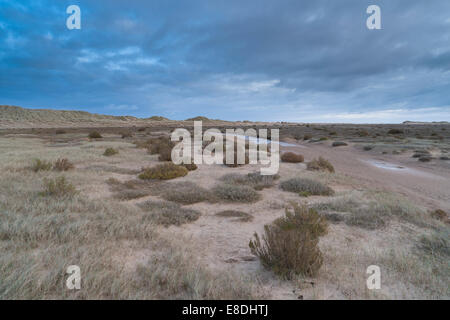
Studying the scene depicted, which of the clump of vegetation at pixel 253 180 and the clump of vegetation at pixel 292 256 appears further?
the clump of vegetation at pixel 253 180

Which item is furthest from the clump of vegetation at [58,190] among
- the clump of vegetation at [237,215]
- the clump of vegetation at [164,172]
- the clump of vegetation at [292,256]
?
the clump of vegetation at [292,256]

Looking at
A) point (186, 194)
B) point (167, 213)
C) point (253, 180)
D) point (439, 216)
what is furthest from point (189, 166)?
point (439, 216)

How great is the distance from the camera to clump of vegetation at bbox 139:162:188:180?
→ 33.8 ft

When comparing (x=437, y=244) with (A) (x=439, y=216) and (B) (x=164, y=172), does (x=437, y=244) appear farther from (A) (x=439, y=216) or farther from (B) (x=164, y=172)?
(B) (x=164, y=172)

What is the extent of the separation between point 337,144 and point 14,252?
29516 mm

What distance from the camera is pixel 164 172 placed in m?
10.6

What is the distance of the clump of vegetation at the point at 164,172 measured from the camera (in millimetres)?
10289

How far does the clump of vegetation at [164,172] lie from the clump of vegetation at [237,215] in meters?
4.34

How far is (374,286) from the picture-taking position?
11.0ft

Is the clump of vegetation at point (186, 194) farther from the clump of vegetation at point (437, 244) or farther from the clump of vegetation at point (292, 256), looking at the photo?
the clump of vegetation at point (437, 244)

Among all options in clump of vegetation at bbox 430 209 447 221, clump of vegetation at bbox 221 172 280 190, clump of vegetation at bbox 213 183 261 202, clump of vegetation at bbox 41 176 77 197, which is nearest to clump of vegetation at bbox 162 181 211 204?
clump of vegetation at bbox 213 183 261 202

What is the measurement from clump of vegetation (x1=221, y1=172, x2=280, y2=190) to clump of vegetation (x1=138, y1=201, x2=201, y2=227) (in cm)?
346
